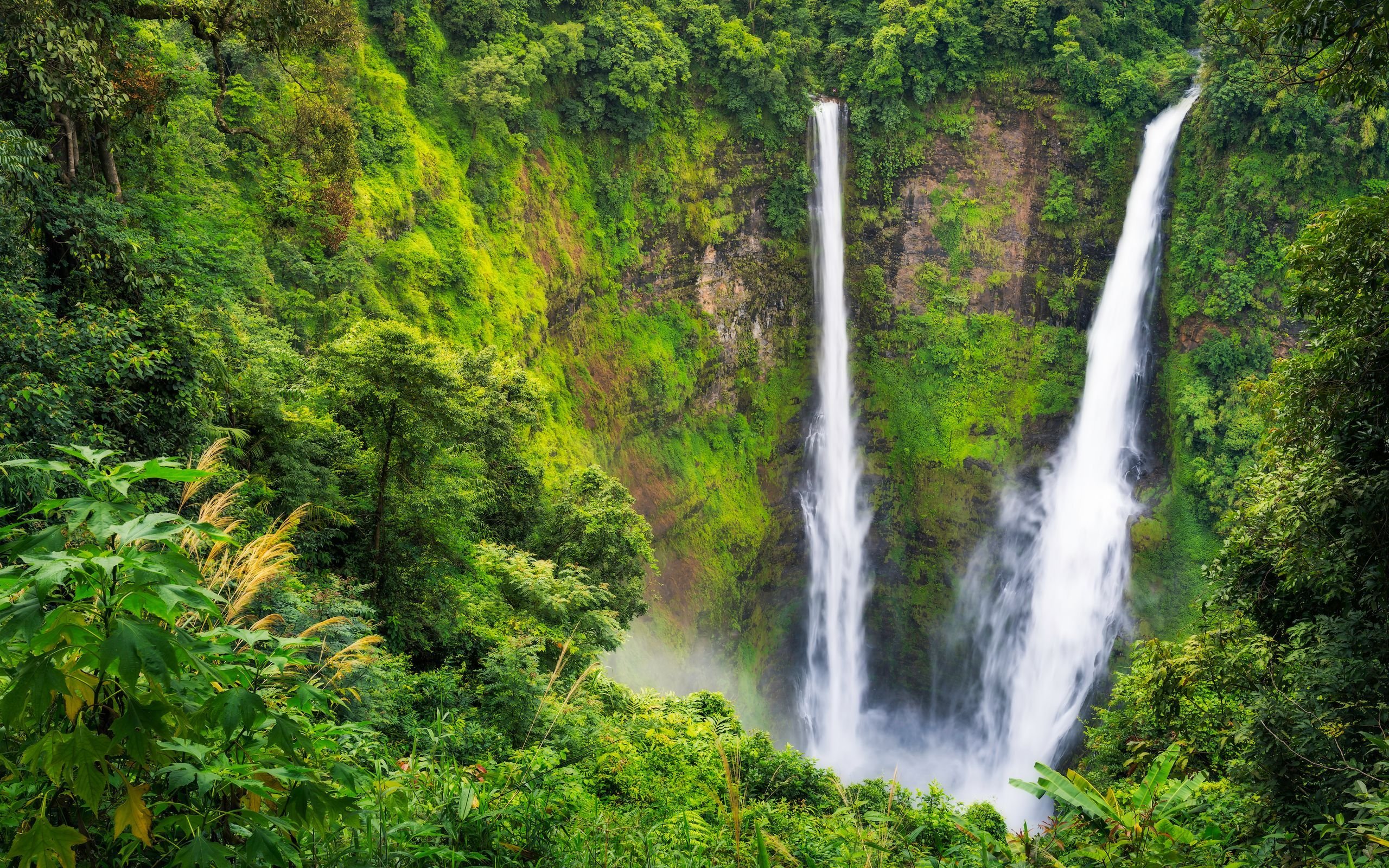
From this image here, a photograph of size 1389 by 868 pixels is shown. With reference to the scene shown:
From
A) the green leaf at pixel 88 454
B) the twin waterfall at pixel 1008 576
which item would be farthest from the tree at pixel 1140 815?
the twin waterfall at pixel 1008 576

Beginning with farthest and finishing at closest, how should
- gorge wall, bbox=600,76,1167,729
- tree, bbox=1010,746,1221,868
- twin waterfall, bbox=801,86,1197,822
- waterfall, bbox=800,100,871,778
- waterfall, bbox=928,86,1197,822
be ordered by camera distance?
waterfall, bbox=800,100,871,778 < gorge wall, bbox=600,76,1167,729 < twin waterfall, bbox=801,86,1197,822 < waterfall, bbox=928,86,1197,822 < tree, bbox=1010,746,1221,868

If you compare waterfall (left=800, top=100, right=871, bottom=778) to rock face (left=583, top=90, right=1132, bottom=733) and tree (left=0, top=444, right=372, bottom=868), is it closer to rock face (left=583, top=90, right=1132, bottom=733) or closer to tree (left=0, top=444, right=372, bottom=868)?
rock face (left=583, top=90, right=1132, bottom=733)

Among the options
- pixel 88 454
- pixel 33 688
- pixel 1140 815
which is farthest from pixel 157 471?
pixel 1140 815

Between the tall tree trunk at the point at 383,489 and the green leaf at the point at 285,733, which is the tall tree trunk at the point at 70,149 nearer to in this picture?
the tall tree trunk at the point at 383,489

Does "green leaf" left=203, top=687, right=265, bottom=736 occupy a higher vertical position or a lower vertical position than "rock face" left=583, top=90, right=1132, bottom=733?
lower

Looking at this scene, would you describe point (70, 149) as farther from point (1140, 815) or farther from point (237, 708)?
point (1140, 815)

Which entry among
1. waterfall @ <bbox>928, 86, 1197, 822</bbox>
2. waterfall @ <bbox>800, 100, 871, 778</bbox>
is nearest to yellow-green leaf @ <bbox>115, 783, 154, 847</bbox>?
waterfall @ <bbox>800, 100, 871, 778</bbox>
